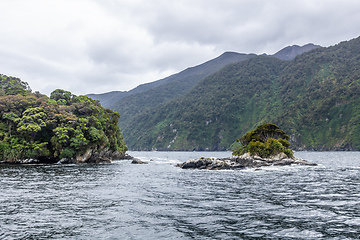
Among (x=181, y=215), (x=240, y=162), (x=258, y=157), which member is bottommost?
(x=240, y=162)

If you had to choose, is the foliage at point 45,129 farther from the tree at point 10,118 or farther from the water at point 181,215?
the water at point 181,215

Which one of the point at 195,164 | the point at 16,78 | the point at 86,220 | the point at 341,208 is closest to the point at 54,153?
the point at 195,164

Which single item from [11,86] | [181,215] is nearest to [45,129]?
[11,86]

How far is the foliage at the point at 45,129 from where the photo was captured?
241 feet

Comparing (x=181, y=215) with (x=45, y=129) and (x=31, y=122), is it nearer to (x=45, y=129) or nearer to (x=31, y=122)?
(x=31, y=122)

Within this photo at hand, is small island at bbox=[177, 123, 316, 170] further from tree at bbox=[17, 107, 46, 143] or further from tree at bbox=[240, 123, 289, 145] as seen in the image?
tree at bbox=[17, 107, 46, 143]

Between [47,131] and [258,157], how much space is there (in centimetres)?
7211

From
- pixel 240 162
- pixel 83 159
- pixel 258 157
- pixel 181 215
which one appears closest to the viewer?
pixel 181 215

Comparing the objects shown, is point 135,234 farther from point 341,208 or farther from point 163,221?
point 341,208

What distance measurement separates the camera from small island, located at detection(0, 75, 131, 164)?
241 ft

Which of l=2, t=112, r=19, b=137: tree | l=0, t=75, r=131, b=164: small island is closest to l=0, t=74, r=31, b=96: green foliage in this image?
l=0, t=75, r=131, b=164: small island

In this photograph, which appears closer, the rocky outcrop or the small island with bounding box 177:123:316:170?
the rocky outcrop

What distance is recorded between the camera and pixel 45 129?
270 feet

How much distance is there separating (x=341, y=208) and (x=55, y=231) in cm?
2209
